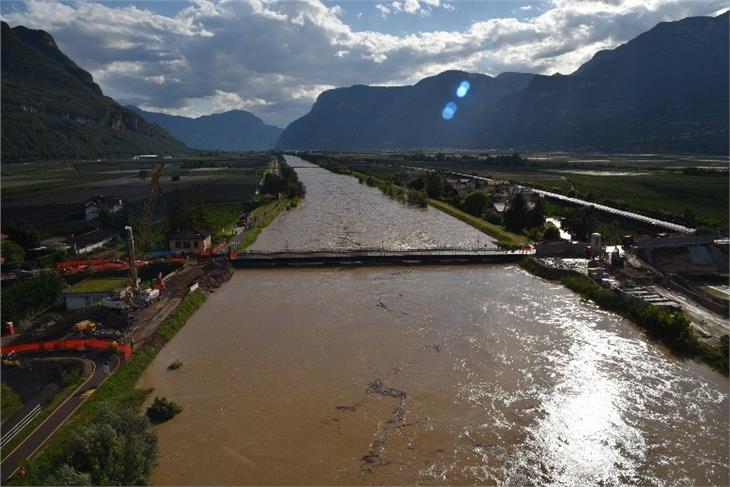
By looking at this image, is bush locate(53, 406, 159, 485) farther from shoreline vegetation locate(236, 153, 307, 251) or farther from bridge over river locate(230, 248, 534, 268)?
shoreline vegetation locate(236, 153, 307, 251)

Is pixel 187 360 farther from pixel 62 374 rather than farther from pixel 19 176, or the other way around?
pixel 19 176

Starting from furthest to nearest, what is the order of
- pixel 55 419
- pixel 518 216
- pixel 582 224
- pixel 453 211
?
pixel 453 211 → pixel 518 216 → pixel 582 224 → pixel 55 419

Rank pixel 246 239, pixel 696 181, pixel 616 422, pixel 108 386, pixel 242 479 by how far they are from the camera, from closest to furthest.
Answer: pixel 242 479 → pixel 616 422 → pixel 108 386 → pixel 246 239 → pixel 696 181

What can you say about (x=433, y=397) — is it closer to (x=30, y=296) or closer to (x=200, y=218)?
(x=30, y=296)

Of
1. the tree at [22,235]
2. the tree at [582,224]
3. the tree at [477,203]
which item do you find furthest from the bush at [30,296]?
the tree at [477,203]

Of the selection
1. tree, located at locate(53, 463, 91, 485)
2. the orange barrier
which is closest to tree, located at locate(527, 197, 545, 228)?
the orange barrier

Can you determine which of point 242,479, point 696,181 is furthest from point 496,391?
point 696,181

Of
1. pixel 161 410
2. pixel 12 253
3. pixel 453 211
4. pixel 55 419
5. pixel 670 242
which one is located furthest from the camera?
pixel 453 211

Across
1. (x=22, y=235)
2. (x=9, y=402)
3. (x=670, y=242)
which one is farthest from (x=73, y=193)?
(x=670, y=242)
